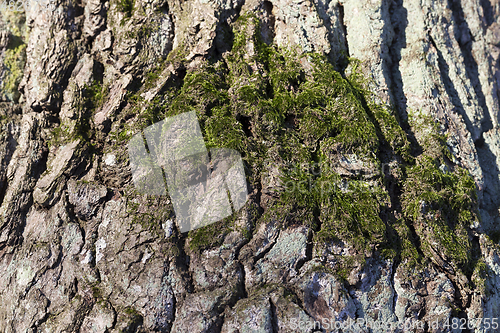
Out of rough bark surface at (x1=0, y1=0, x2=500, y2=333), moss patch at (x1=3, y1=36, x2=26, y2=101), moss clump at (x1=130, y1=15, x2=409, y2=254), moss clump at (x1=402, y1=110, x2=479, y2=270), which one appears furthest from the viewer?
moss patch at (x1=3, y1=36, x2=26, y2=101)

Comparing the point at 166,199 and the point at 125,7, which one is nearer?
the point at 166,199

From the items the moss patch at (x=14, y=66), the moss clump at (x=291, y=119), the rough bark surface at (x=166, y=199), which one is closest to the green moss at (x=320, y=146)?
the moss clump at (x=291, y=119)

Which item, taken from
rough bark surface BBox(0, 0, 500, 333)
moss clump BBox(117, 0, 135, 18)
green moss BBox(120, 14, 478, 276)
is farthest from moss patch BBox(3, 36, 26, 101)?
green moss BBox(120, 14, 478, 276)

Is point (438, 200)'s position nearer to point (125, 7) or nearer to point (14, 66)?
point (125, 7)

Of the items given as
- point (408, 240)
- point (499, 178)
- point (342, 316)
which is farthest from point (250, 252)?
point (499, 178)

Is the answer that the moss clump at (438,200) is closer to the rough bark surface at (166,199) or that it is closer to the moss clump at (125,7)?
the rough bark surface at (166,199)

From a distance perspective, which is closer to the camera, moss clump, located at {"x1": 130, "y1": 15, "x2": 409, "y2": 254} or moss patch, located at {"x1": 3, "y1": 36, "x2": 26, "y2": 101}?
moss clump, located at {"x1": 130, "y1": 15, "x2": 409, "y2": 254}

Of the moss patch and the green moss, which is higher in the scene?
the moss patch

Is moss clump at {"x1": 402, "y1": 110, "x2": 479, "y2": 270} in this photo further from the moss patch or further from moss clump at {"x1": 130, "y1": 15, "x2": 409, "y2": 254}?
the moss patch

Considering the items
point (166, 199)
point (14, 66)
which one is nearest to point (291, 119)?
point (166, 199)

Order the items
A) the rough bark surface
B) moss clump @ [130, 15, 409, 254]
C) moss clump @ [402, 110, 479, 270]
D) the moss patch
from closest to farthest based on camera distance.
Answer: the rough bark surface, moss clump @ [130, 15, 409, 254], moss clump @ [402, 110, 479, 270], the moss patch

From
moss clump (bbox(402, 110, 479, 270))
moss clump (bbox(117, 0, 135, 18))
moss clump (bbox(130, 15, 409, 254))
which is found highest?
moss clump (bbox(117, 0, 135, 18))
